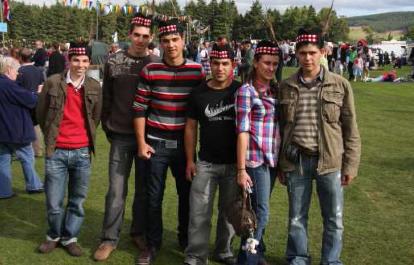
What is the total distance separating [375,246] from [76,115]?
126 inches

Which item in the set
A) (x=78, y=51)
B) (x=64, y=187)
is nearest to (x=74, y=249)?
(x=64, y=187)

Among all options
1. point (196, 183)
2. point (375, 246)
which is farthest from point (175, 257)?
point (375, 246)

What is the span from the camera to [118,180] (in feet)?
16.0

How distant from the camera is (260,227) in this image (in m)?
4.29

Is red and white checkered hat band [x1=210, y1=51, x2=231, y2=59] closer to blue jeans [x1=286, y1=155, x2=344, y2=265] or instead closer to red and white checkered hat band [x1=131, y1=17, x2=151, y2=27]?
red and white checkered hat band [x1=131, y1=17, x2=151, y2=27]

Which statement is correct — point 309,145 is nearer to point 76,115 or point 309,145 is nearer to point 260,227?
point 260,227

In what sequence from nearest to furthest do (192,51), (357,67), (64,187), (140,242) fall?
(64,187) → (140,242) → (357,67) → (192,51)

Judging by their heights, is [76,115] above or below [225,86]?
below

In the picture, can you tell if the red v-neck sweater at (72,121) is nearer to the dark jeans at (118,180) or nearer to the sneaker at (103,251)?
the dark jeans at (118,180)

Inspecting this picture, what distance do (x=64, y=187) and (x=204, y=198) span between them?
1.41 meters

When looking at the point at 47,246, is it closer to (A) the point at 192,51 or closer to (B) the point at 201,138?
(B) the point at 201,138

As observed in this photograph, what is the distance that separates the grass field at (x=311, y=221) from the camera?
194 inches

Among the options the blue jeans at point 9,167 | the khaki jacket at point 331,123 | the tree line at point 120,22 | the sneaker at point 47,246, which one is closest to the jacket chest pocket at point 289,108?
the khaki jacket at point 331,123

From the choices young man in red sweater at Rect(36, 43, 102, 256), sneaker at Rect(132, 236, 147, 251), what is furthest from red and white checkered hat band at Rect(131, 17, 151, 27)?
sneaker at Rect(132, 236, 147, 251)
